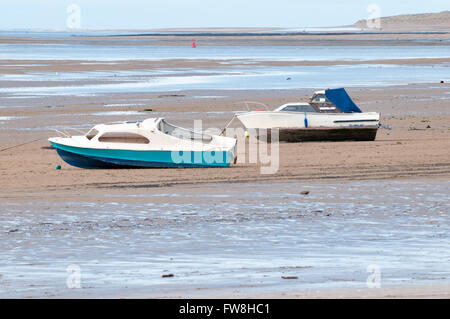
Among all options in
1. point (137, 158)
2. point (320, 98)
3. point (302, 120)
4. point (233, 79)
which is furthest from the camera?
point (233, 79)

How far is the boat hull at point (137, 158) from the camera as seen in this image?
64.3 feet

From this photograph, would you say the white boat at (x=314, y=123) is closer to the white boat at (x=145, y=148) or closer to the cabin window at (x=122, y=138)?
the white boat at (x=145, y=148)

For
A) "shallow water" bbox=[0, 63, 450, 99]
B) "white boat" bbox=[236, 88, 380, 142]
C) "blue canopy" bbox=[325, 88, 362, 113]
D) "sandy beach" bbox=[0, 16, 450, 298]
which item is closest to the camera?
"sandy beach" bbox=[0, 16, 450, 298]

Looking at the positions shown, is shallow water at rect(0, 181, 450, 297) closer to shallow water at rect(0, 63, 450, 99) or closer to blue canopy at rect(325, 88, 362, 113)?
blue canopy at rect(325, 88, 362, 113)

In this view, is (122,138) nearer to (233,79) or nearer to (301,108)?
(301,108)

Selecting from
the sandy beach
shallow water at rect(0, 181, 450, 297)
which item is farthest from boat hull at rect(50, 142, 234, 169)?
shallow water at rect(0, 181, 450, 297)

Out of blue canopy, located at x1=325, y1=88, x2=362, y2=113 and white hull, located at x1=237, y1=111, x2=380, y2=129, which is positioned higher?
blue canopy, located at x1=325, y1=88, x2=362, y2=113

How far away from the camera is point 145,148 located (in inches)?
775

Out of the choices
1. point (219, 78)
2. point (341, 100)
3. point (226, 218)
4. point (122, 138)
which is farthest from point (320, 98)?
point (219, 78)

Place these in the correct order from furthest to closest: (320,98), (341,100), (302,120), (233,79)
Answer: (233,79) < (320,98) < (341,100) < (302,120)

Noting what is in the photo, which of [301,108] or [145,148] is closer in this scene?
[145,148]

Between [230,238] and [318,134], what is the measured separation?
464 inches

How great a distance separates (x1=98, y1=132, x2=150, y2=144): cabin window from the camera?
19.6 metres

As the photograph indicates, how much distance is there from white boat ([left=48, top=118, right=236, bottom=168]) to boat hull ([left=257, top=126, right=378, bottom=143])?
4755mm
